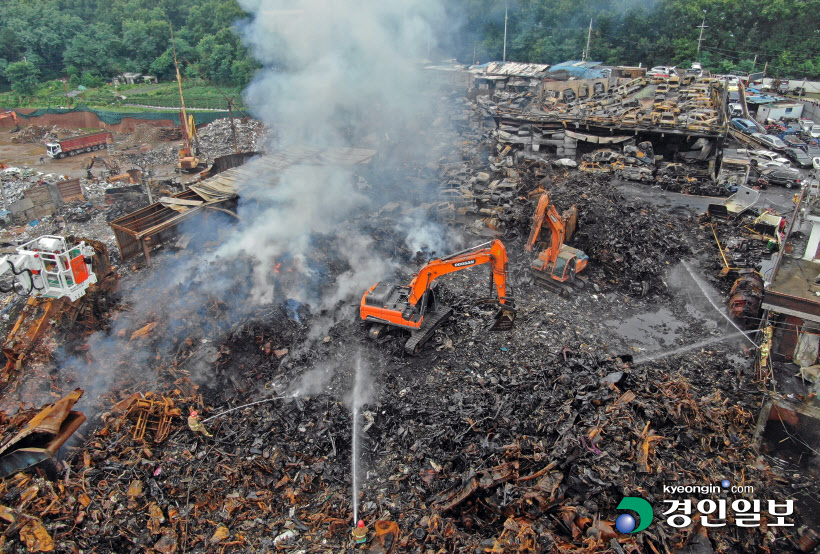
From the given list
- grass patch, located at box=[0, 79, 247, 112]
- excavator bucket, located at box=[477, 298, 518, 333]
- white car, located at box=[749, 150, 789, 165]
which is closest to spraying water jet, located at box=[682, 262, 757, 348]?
excavator bucket, located at box=[477, 298, 518, 333]

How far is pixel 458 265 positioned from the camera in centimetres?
1023

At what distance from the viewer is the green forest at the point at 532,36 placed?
39781mm

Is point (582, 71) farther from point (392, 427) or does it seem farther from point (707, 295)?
point (392, 427)

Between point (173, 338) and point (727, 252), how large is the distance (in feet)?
51.7

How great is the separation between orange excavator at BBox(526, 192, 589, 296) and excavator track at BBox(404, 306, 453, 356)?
3.39 metres

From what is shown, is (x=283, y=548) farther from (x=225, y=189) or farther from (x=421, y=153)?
(x=421, y=153)

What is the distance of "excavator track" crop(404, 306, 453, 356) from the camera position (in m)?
10.3

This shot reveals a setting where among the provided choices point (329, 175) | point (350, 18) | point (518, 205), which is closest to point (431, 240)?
point (518, 205)

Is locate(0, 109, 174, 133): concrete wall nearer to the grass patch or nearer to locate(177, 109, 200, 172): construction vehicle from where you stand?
the grass patch

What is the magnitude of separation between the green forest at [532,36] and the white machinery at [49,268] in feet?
106

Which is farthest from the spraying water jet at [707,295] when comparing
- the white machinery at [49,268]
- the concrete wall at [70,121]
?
the concrete wall at [70,121]

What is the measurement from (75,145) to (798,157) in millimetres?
39376

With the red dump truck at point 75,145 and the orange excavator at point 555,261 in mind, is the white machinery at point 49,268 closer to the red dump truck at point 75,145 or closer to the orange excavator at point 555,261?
the orange excavator at point 555,261

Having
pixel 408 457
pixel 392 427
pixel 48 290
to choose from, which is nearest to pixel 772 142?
pixel 392 427
